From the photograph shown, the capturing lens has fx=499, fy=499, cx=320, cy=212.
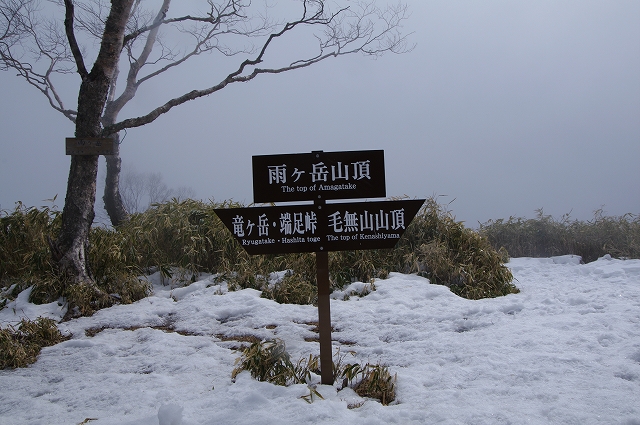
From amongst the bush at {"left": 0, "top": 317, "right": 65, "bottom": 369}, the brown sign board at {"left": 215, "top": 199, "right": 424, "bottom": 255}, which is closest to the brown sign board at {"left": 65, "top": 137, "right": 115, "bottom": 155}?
the bush at {"left": 0, "top": 317, "right": 65, "bottom": 369}

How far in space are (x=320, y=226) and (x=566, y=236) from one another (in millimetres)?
7465

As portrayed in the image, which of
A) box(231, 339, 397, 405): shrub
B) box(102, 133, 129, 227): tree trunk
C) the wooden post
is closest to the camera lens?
box(231, 339, 397, 405): shrub

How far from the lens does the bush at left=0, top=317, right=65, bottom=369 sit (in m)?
3.79

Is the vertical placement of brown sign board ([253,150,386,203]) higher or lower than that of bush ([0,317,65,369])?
higher

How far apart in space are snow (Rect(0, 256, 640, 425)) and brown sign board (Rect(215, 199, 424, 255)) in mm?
876

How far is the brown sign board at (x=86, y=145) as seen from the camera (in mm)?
5273

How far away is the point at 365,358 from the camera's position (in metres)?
3.75

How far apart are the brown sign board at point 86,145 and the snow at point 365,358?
5.29 ft

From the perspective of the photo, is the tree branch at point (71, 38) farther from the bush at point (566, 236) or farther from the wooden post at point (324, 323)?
the bush at point (566, 236)

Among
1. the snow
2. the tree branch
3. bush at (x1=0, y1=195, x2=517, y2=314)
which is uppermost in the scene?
the tree branch

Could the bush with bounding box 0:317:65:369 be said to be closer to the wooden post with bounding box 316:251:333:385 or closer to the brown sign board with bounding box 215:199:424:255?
the brown sign board with bounding box 215:199:424:255

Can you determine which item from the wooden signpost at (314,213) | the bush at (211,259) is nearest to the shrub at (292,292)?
the bush at (211,259)

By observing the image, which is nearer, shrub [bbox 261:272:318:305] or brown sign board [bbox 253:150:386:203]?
brown sign board [bbox 253:150:386:203]

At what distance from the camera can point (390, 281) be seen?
5824 millimetres
